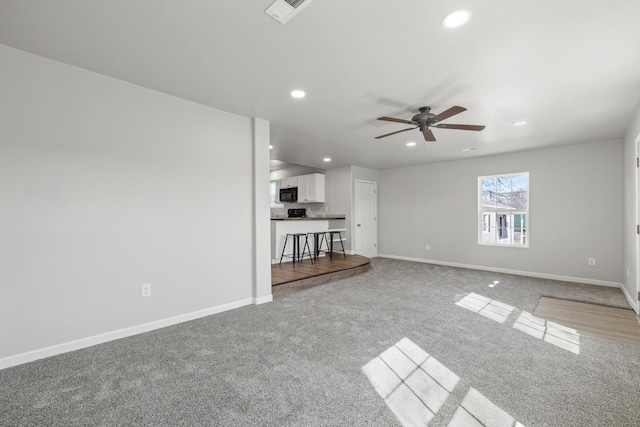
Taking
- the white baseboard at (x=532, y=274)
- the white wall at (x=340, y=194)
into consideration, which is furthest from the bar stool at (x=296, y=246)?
the white baseboard at (x=532, y=274)

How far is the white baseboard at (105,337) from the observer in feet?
7.20

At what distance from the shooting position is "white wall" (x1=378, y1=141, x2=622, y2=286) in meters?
4.67

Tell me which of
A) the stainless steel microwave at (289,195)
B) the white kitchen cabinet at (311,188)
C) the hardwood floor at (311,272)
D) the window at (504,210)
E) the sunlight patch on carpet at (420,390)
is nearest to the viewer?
the sunlight patch on carpet at (420,390)

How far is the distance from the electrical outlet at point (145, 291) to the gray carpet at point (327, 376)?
0.39 meters

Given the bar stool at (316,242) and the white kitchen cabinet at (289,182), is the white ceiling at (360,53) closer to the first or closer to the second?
the bar stool at (316,242)

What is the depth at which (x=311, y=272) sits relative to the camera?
4.79 metres

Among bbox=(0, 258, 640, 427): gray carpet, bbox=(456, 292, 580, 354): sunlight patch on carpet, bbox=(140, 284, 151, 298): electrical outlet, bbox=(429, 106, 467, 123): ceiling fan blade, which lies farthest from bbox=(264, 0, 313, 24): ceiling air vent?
bbox=(456, 292, 580, 354): sunlight patch on carpet

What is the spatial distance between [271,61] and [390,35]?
982mm

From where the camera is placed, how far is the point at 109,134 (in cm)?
264

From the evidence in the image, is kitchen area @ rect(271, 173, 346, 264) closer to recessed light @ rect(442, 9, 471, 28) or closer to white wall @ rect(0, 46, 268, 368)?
white wall @ rect(0, 46, 268, 368)

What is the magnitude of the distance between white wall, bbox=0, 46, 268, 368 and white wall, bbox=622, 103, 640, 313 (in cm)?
503

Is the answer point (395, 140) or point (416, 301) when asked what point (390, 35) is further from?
point (416, 301)

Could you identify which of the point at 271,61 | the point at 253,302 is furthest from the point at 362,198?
the point at 271,61

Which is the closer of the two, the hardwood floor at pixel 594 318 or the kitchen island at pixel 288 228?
the hardwood floor at pixel 594 318
